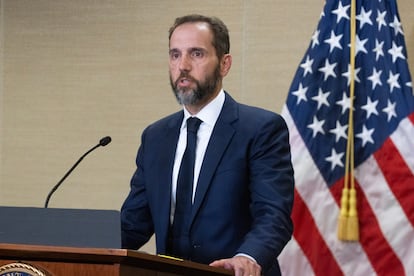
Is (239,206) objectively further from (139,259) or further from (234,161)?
(139,259)

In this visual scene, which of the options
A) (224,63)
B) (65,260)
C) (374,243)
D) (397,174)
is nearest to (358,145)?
(397,174)

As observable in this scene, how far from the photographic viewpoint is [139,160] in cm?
308

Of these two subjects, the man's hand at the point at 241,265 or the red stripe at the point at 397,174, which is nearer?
the man's hand at the point at 241,265

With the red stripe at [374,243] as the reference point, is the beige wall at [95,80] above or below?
above

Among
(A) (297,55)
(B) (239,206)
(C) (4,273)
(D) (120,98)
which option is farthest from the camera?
(D) (120,98)

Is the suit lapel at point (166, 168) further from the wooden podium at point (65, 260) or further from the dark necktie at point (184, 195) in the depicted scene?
the wooden podium at point (65, 260)

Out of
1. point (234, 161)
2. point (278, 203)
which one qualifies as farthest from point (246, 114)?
point (278, 203)

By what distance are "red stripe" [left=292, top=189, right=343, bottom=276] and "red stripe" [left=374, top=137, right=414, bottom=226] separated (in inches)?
15.8

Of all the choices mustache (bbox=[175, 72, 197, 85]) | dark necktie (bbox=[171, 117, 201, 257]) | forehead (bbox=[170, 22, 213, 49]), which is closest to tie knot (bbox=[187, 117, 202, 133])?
dark necktie (bbox=[171, 117, 201, 257])

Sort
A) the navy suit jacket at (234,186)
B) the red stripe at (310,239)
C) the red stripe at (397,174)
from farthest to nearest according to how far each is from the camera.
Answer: the red stripe at (310,239), the red stripe at (397,174), the navy suit jacket at (234,186)

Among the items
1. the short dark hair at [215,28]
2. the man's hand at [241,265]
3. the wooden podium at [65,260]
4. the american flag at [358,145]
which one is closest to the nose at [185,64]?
the short dark hair at [215,28]

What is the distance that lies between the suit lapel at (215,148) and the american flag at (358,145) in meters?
1.07

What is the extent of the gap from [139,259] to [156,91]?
281 cm

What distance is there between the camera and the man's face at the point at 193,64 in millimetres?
2840
